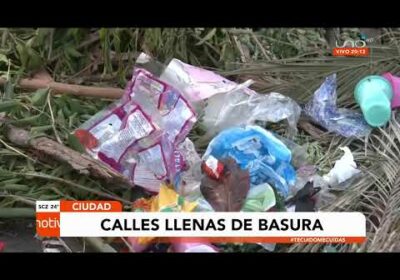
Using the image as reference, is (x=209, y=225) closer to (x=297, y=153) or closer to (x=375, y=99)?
(x=297, y=153)

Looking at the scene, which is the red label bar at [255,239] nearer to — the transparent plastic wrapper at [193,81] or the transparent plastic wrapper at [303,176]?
the transparent plastic wrapper at [303,176]

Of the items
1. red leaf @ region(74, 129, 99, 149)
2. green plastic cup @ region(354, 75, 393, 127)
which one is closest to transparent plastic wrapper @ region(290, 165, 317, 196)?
green plastic cup @ region(354, 75, 393, 127)

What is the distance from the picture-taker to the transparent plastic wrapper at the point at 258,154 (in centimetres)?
206

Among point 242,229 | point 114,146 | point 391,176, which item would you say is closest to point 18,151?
point 114,146

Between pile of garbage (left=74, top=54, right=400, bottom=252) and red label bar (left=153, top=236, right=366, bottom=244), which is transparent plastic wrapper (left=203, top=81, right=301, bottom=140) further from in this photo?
red label bar (left=153, top=236, right=366, bottom=244)

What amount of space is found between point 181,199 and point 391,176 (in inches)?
21.9

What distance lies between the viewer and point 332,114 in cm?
225

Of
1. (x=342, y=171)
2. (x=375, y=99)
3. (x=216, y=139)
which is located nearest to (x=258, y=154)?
(x=216, y=139)

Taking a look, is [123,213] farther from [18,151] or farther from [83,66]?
[83,66]

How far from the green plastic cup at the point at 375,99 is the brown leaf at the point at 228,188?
0.39 meters

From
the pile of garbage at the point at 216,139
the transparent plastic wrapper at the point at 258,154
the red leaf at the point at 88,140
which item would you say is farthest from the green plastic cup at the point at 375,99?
the red leaf at the point at 88,140

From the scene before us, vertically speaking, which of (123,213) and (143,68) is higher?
(143,68)

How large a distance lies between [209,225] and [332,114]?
534 mm

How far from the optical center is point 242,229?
1.94 metres
